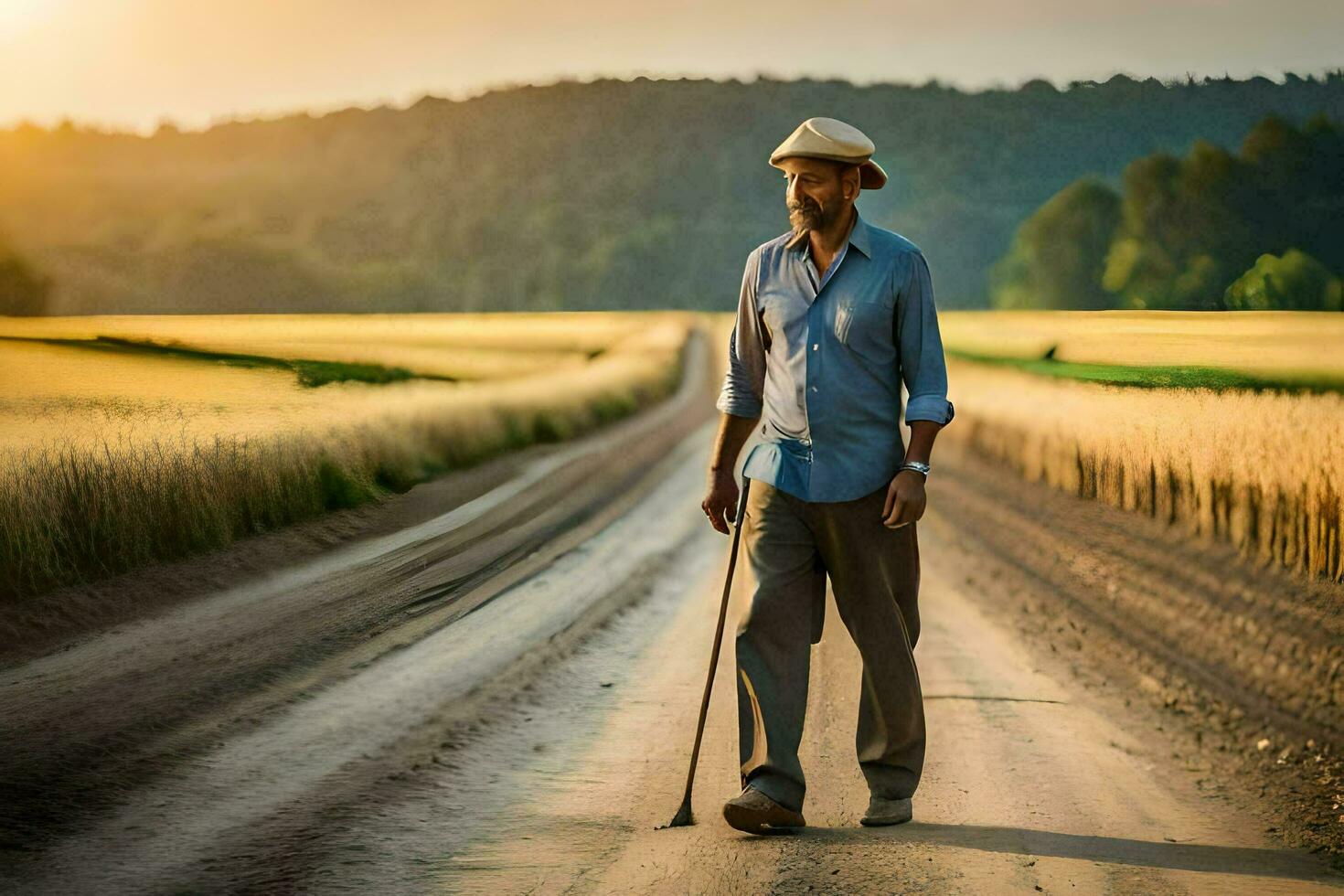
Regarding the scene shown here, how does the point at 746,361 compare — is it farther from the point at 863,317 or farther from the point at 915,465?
the point at 915,465

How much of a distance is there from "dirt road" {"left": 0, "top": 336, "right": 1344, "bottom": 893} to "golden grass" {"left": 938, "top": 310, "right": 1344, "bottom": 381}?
341 cm

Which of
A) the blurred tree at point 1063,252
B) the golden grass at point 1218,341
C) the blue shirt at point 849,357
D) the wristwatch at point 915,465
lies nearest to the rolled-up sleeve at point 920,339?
the blue shirt at point 849,357

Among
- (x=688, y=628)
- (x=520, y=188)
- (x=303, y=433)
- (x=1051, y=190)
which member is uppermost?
(x=520, y=188)

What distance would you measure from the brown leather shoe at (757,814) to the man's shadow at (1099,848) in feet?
0.28

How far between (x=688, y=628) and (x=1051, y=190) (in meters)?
25.9

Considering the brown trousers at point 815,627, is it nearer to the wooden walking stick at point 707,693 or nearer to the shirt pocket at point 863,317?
the wooden walking stick at point 707,693

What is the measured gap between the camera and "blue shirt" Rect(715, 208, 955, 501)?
15.1 feet

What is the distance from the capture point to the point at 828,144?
4.51 meters

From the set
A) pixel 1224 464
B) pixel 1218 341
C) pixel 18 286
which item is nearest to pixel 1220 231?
pixel 1218 341

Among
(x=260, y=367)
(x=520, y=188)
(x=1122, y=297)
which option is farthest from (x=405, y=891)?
(x=520, y=188)

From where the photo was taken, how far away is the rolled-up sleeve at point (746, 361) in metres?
4.90

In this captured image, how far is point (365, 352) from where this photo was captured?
26.6m

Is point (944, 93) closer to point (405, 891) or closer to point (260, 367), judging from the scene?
point (260, 367)

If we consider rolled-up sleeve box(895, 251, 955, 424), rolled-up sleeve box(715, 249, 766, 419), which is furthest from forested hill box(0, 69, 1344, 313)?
rolled-up sleeve box(895, 251, 955, 424)
